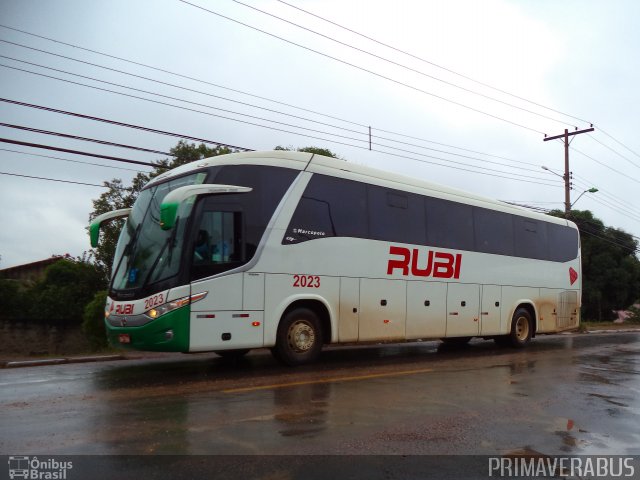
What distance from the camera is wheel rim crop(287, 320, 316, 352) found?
31.0 feet

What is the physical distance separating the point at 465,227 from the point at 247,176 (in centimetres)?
637

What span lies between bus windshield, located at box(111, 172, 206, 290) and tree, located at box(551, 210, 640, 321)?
→ 34861 millimetres

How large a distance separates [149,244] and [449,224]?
7142 millimetres

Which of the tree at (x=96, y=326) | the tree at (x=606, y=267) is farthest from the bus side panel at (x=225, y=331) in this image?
the tree at (x=606, y=267)

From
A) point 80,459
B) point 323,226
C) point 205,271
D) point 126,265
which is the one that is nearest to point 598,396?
point 323,226

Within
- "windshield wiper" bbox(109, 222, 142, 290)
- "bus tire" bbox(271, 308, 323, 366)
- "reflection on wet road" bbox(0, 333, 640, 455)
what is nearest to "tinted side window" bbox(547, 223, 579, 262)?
"reflection on wet road" bbox(0, 333, 640, 455)

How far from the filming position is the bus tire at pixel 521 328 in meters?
14.5

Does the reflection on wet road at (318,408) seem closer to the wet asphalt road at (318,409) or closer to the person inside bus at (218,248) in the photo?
the wet asphalt road at (318,409)

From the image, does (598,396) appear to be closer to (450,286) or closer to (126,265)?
(450,286)

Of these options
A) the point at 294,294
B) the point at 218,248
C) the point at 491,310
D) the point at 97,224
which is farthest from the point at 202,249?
the point at 491,310

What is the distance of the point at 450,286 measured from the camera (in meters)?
12.5

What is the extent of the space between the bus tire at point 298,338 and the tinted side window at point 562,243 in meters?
9.39

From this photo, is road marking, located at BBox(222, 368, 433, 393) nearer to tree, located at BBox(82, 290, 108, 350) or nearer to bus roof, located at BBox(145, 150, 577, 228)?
bus roof, located at BBox(145, 150, 577, 228)

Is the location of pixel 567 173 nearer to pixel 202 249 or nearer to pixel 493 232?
pixel 493 232
